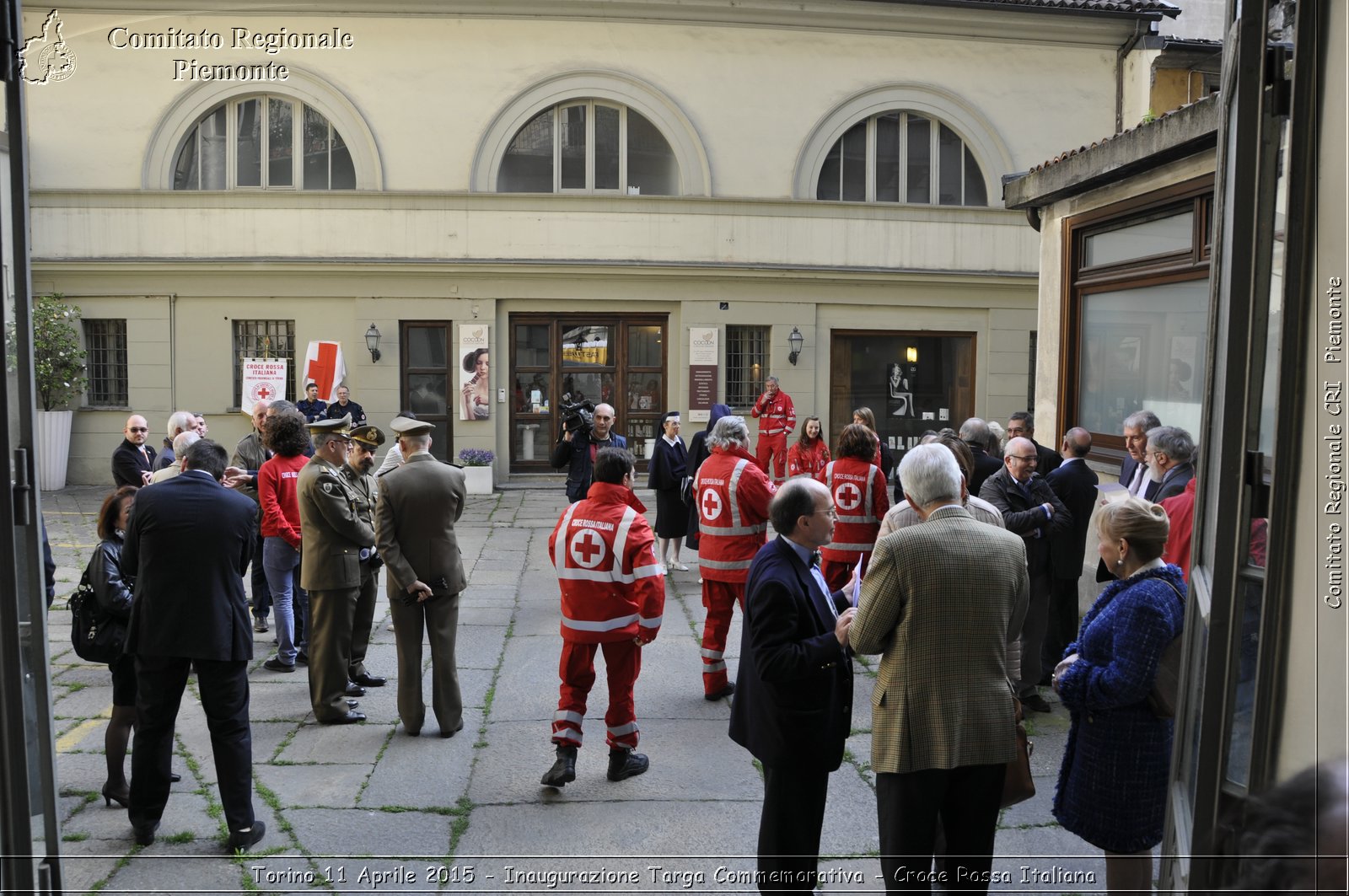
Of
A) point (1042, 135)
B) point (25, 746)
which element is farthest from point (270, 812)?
point (1042, 135)

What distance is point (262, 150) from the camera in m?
18.7

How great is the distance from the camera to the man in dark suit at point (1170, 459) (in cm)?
594

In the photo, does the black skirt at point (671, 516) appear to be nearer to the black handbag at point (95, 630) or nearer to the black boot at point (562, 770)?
the black boot at point (562, 770)

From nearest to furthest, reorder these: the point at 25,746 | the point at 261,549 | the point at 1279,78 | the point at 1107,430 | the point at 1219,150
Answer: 1. the point at 1279,78
2. the point at 25,746
3. the point at 1219,150
4. the point at 261,549
5. the point at 1107,430

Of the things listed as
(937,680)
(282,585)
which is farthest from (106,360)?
(937,680)

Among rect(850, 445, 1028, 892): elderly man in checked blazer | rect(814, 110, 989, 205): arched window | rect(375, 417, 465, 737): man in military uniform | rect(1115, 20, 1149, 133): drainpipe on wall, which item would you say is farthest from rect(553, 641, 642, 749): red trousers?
rect(1115, 20, 1149, 133): drainpipe on wall

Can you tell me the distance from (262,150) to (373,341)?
3970mm

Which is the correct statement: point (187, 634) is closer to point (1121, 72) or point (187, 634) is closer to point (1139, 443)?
point (1139, 443)

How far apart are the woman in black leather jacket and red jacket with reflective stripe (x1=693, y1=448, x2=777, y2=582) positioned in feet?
11.2

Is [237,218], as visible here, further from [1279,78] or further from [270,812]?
[1279,78]

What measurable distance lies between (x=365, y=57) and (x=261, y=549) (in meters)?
12.7

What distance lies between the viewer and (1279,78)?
2.47m

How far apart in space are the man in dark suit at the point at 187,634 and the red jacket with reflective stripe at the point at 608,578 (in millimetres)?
1552

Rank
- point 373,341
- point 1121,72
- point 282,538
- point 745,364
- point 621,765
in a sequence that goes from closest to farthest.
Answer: point 621,765, point 282,538, point 373,341, point 745,364, point 1121,72
